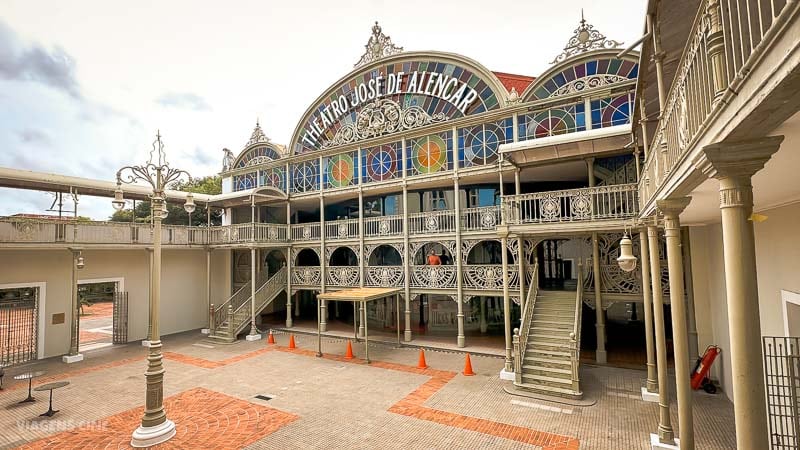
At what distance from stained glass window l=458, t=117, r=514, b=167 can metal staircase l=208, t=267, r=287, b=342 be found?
39.6ft

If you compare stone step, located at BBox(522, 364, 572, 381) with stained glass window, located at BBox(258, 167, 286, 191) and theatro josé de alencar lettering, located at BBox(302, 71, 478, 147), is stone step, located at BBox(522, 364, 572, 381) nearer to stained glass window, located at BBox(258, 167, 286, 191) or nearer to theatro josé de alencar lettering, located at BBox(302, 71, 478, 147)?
theatro josé de alencar lettering, located at BBox(302, 71, 478, 147)

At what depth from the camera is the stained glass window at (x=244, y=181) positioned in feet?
75.7

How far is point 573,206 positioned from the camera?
1142 centimetres

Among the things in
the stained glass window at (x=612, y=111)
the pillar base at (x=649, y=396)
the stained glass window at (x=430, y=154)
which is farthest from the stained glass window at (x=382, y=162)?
the pillar base at (x=649, y=396)

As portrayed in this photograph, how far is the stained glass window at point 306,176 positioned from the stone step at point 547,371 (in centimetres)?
1401

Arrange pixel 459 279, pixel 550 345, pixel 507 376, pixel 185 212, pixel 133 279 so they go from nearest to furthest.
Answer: pixel 550 345 → pixel 507 376 → pixel 459 279 → pixel 133 279 → pixel 185 212

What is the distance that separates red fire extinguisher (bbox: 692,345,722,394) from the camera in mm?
10305

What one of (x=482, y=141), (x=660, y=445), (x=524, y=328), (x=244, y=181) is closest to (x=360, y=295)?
(x=524, y=328)

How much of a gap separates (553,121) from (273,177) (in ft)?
52.2

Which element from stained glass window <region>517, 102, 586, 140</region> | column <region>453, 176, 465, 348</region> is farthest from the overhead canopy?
stained glass window <region>517, 102, 586, 140</region>

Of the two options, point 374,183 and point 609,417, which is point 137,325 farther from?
point 609,417

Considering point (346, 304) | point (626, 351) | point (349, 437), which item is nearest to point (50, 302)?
point (346, 304)

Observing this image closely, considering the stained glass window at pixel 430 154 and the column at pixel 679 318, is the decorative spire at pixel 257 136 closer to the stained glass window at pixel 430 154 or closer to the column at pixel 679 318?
the stained glass window at pixel 430 154

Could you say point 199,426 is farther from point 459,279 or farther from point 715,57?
point 715,57
